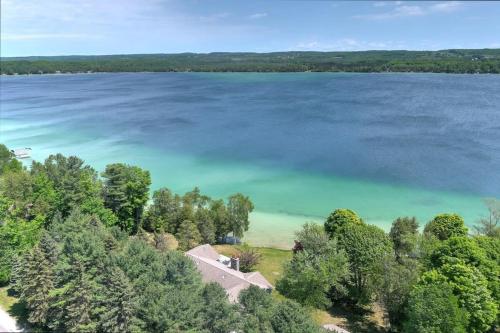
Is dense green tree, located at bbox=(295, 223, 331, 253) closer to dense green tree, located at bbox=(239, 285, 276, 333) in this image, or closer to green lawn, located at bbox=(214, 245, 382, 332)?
green lawn, located at bbox=(214, 245, 382, 332)

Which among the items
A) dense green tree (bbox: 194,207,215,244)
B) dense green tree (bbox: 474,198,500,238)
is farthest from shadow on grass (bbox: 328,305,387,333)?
dense green tree (bbox: 194,207,215,244)

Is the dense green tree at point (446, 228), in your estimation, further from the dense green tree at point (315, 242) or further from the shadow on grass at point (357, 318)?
the dense green tree at point (315, 242)

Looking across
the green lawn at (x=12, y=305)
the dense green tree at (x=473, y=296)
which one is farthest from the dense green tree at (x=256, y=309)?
the green lawn at (x=12, y=305)

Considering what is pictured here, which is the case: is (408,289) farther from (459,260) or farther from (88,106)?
(88,106)

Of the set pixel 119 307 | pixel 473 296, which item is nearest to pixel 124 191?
pixel 119 307

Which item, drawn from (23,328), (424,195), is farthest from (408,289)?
(424,195)

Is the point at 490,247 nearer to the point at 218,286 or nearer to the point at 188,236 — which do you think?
the point at 218,286
